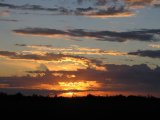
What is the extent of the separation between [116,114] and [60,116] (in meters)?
7.55

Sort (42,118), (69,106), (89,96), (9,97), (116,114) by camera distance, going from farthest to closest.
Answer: (89,96), (9,97), (69,106), (116,114), (42,118)

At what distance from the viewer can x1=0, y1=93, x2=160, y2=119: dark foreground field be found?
62.1m

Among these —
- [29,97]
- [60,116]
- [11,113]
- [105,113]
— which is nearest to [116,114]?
[105,113]

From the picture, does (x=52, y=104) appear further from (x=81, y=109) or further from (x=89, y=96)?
(x=89, y=96)

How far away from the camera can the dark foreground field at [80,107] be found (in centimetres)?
6209

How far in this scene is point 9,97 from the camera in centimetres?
8038

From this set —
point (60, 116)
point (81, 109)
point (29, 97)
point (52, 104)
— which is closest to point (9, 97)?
point (29, 97)

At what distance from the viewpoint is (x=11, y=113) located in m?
60.1

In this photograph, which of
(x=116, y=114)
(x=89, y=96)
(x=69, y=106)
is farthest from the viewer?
(x=89, y=96)

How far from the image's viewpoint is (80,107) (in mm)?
69438

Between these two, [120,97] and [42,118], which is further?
[120,97]

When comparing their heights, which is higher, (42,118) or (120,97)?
(120,97)

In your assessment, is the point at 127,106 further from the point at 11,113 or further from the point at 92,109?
the point at 11,113

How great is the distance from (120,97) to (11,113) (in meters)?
30.8
